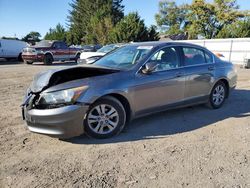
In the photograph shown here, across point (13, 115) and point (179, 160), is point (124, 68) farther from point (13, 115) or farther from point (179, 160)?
point (13, 115)

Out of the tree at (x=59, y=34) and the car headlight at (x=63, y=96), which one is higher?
the tree at (x=59, y=34)

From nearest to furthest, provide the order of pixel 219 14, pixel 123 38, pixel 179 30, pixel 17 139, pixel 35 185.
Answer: pixel 35 185
pixel 17 139
pixel 123 38
pixel 219 14
pixel 179 30

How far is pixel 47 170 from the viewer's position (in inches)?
144

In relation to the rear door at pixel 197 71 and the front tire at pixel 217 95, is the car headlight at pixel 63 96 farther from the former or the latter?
the front tire at pixel 217 95

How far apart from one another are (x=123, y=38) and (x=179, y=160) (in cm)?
2642

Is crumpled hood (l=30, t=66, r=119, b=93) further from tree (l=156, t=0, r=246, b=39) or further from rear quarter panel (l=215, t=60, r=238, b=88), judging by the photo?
tree (l=156, t=0, r=246, b=39)

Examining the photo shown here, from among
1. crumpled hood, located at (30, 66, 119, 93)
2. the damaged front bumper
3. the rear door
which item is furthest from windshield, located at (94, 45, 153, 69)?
the damaged front bumper

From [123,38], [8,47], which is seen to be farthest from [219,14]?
[8,47]

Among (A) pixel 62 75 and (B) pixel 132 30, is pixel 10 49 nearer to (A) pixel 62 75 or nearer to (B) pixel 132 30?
(B) pixel 132 30

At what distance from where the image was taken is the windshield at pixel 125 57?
528cm

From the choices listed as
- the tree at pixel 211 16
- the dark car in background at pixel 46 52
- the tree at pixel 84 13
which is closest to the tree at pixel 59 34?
the tree at pixel 84 13

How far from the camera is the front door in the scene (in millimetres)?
4969

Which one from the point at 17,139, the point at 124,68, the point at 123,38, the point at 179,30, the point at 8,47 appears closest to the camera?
the point at 17,139

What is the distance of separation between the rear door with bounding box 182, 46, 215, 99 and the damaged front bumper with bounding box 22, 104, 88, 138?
238cm
